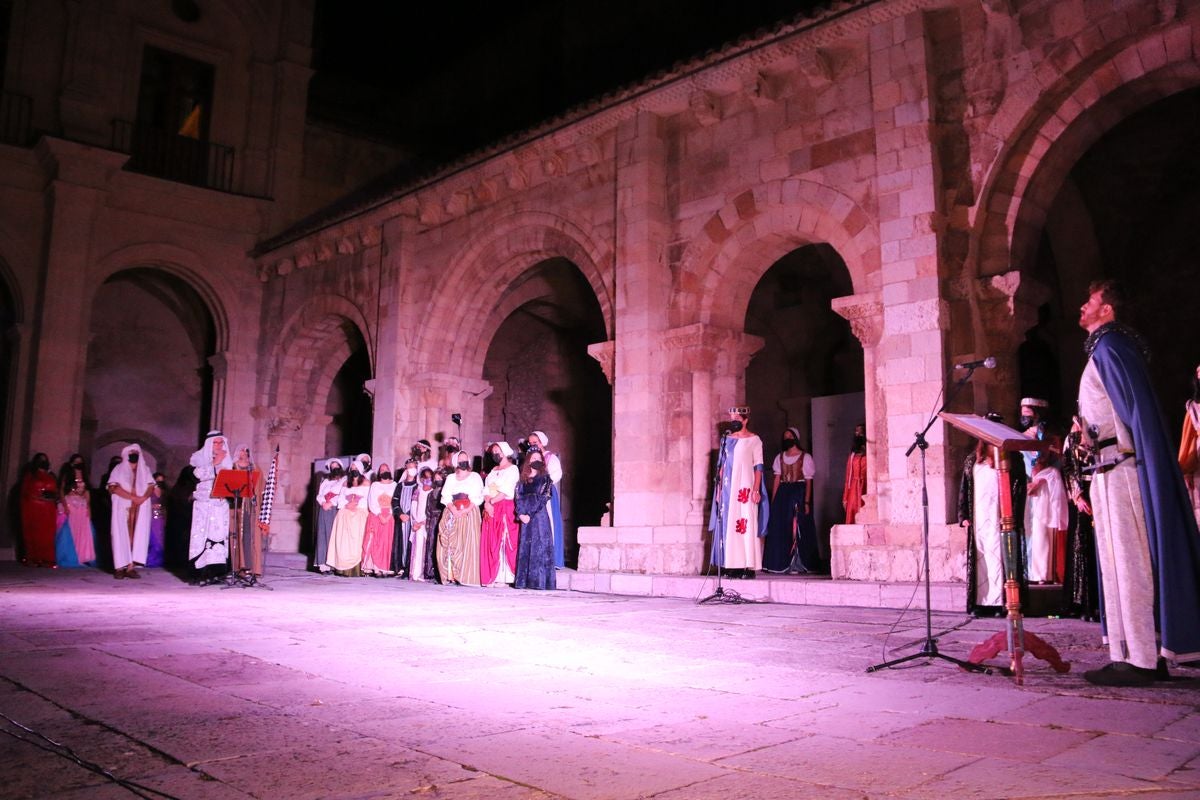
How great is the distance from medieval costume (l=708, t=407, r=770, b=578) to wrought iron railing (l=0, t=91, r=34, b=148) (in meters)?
14.3

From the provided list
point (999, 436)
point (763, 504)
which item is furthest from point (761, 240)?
point (999, 436)

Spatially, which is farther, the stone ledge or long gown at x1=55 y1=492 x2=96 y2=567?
long gown at x1=55 y1=492 x2=96 y2=567

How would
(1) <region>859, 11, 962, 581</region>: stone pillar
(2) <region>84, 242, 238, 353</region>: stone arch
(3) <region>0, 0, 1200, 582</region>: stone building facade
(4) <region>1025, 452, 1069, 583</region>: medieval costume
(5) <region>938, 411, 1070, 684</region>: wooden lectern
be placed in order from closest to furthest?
(5) <region>938, 411, 1070, 684</region>: wooden lectern < (4) <region>1025, 452, 1069, 583</region>: medieval costume < (1) <region>859, 11, 962, 581</region>: stone pillar < (3) <region>0, 0, 1200, 582</region>: stone building facade < (2) <region>84, 242, 238, 353</region>: stone arch

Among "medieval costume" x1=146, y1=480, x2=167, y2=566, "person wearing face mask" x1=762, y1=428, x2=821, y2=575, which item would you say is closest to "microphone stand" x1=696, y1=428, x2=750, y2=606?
"person wearing face mask" x1=762, y1=428, x2=821, y2=575

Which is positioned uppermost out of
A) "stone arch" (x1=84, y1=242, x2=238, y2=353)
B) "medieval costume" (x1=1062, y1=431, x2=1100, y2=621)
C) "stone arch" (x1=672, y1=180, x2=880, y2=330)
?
"stone arch" (x1=84, y1=242, x2=238, y2=353)

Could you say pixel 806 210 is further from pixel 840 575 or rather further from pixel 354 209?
pixel 354 209

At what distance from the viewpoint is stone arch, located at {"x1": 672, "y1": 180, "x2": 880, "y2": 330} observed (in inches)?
354

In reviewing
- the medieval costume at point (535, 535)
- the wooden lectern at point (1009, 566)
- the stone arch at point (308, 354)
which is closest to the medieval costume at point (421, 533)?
the medieval costume at point (535, 535)

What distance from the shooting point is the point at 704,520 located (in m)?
10.0

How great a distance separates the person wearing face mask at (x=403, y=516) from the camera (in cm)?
1226

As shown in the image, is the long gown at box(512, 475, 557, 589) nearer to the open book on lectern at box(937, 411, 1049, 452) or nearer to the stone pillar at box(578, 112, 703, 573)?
the stone pillar at box(578, 112, 703, 573)

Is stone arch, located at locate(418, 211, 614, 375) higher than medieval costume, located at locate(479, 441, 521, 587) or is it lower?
higher

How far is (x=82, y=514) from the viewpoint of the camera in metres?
14.1

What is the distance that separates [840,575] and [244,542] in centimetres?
626
